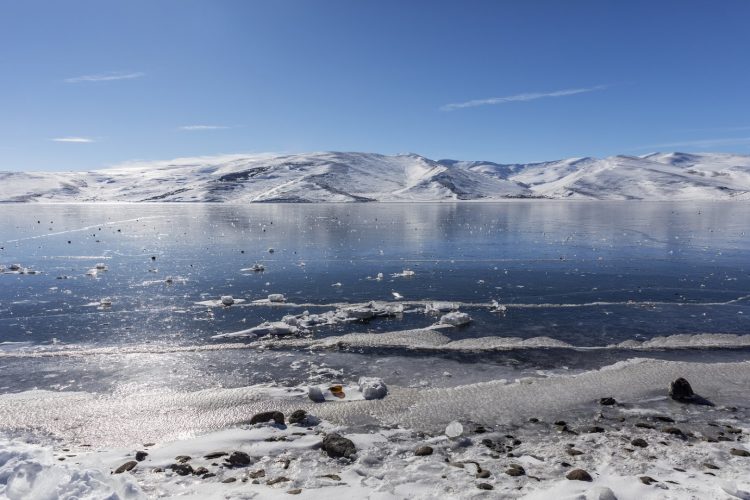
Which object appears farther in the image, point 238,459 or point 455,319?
point 455,319

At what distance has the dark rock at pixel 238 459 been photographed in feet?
35.7

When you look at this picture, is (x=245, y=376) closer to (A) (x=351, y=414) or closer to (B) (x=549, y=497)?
(A) (x=351, y=414)

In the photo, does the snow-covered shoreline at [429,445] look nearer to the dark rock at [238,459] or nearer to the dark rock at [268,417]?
the dark rock at [238,459]

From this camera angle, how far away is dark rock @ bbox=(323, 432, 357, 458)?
1133 cm

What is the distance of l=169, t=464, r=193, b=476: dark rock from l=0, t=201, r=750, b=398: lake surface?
238 inches

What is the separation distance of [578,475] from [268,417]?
7669 millimetres

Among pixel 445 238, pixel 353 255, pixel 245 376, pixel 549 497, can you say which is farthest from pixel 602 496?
pixel 445 238

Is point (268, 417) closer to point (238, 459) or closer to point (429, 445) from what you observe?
point (238, 459)

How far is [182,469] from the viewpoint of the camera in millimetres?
10445

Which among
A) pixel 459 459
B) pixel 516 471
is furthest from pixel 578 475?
pixel 459 459

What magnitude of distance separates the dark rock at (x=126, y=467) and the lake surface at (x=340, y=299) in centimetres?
578

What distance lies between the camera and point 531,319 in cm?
2395

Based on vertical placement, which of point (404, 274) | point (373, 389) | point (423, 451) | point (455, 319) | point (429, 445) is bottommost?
point (429, 445)

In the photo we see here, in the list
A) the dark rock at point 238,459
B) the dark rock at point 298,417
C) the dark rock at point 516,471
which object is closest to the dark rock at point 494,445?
the dark rock at point 516,471
